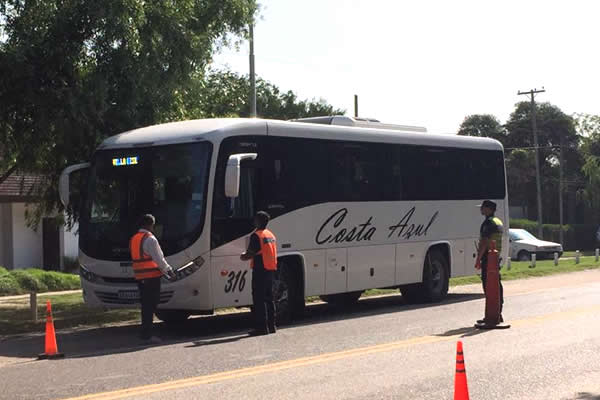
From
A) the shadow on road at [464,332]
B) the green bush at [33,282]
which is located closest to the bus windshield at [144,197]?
the shadow on road at [464,332]

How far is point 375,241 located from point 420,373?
788cm

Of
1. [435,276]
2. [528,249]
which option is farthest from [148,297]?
[528,249]

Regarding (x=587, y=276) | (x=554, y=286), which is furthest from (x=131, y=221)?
(x=587, y=276)

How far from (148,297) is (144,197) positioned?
1.90 meters

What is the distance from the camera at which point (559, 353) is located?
12.5 meters

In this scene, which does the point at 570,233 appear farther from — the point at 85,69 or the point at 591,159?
the point at 85,69

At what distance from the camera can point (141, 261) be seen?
14.4 metres

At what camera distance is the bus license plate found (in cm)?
1527

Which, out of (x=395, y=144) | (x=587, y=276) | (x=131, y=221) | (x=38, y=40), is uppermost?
(x=38, y=40)

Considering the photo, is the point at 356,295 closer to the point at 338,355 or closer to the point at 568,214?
the point at 338,355

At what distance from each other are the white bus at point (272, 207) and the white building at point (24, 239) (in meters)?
14.4

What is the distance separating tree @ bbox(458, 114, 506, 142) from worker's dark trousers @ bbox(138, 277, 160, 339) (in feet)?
273

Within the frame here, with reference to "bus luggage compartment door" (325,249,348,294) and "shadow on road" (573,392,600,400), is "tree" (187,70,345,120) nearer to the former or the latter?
"bus luggage compartment door" (325,249,348,294)

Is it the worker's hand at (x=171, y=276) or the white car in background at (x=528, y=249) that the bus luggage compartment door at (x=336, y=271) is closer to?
the worker's hand at (x=171, y=276)
